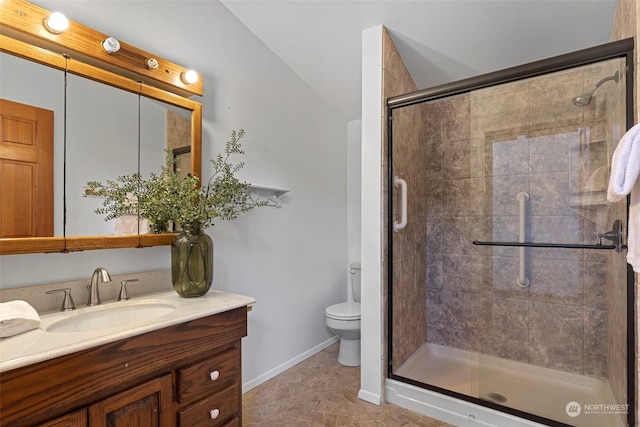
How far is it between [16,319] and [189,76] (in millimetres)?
1401

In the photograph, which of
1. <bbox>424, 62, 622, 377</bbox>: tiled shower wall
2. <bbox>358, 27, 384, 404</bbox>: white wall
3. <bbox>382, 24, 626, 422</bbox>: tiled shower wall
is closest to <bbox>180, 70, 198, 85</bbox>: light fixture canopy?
<bbox>358, 27, 384, 404</bbox>: white wall

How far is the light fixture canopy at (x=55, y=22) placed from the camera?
1.37m

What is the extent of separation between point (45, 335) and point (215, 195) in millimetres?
893

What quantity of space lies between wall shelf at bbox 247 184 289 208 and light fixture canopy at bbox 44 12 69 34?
1.21 metres

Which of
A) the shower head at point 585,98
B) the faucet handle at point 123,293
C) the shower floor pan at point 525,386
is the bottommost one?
the shower floor pan at point 525,386

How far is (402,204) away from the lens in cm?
225

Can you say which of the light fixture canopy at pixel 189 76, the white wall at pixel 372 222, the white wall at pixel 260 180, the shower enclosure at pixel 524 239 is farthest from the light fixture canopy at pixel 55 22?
the shower enclosure at pixel 524 239

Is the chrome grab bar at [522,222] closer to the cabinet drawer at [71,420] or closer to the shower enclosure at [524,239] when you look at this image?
the shower enclosure at [524,239]

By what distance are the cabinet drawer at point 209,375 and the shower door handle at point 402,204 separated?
1281mm

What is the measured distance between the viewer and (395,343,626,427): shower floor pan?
5.87 ft

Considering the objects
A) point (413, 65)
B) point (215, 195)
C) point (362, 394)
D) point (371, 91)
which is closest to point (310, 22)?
point (371, 91)

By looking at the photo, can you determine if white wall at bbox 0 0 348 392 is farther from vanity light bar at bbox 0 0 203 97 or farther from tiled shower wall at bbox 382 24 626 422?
tiled shower wall at bbox 382 24 626 422

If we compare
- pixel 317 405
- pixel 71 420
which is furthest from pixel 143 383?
pixel 317 405

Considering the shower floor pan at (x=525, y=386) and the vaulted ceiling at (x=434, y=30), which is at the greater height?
the vaulted ceiling at (x=434, y=30)
